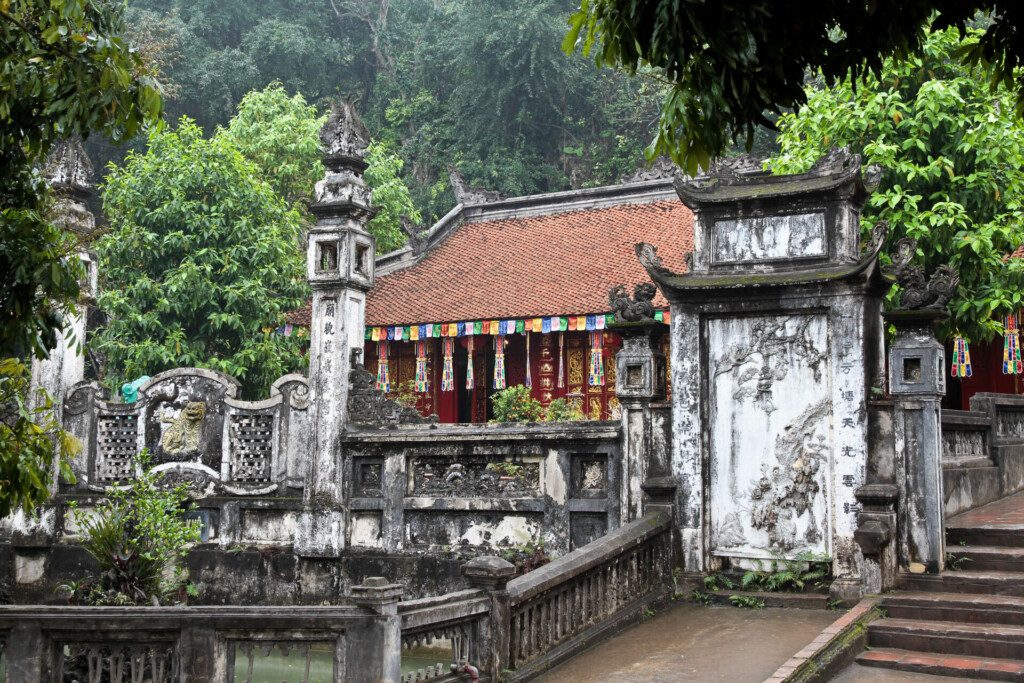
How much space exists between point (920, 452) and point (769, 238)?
2.43 meters

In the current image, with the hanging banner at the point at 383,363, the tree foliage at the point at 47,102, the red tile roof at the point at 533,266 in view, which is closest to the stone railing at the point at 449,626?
the tree foliage at the point at 47,102

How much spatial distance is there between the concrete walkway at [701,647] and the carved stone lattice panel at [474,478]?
2149 millimetres

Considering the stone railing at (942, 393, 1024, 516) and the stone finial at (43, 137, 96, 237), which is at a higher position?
the stone finial at (43, 137, 96, 237)

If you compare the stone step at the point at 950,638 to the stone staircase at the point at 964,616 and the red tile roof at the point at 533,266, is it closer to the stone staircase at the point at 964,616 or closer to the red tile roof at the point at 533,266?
the stone staircase at the point at 964,616

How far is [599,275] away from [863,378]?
→ 440 inches

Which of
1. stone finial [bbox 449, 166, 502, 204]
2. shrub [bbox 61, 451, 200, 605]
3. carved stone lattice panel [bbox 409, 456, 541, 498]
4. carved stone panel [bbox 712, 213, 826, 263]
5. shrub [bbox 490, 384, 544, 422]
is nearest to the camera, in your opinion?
shrub [bbox 61, 451, 200, 605]

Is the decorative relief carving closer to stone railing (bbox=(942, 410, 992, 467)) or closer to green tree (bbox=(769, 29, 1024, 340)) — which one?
green tree (bbox=(769, 29, 1024, 340))

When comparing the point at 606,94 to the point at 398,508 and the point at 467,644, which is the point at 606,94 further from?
the point at 467,644

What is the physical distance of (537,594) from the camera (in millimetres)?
7832

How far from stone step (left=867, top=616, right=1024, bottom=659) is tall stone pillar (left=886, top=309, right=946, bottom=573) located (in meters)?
Answer: 0.95

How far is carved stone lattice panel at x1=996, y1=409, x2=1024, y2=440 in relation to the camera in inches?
539

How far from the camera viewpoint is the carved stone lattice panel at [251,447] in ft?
40.2

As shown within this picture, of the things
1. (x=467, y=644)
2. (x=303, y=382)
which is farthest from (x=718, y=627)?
(x=303, y=382)

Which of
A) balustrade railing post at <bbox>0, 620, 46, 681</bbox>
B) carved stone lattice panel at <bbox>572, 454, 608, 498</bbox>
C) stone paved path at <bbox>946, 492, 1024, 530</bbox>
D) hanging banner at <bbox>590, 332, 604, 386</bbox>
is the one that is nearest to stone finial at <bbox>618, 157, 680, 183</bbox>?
hanging banner at <bbox>590, 332, 604, 386</bbox>
